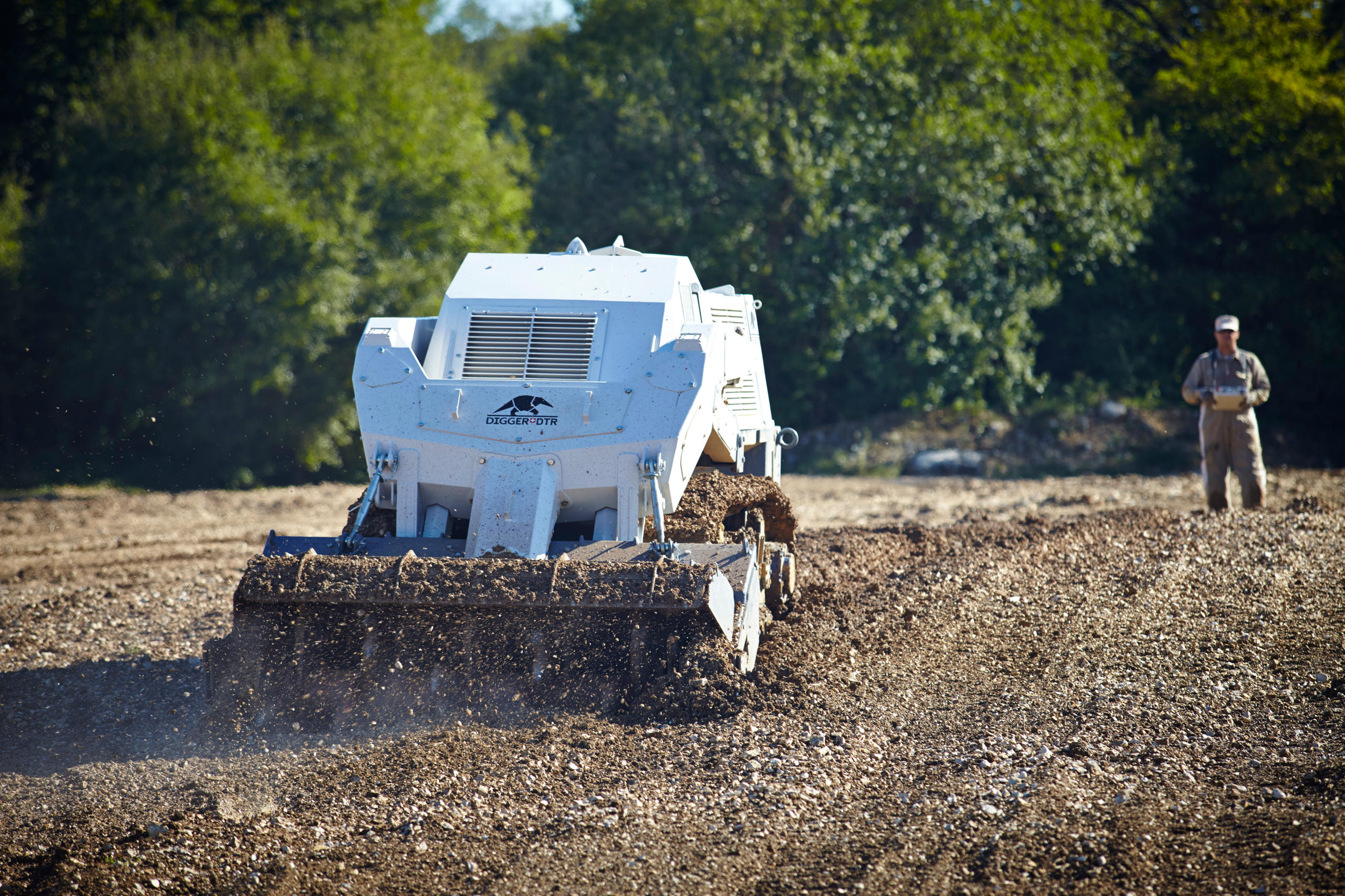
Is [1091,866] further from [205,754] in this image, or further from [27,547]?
[27,547]

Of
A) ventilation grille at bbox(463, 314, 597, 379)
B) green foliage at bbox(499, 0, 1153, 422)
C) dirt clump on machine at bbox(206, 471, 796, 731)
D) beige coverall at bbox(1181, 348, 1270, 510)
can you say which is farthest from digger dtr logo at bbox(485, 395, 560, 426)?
green foliage at bbox(499, 0, 1153, 422)

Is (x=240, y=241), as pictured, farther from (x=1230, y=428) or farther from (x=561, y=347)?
(x=1230, y=428)

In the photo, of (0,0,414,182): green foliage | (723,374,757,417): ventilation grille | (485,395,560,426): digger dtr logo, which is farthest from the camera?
(0,0,414,182): green foliage

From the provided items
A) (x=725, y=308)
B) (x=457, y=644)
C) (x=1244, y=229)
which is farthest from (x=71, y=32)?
(x=1244, y=229)

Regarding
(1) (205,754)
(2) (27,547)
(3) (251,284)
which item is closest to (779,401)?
(3) (251,284)

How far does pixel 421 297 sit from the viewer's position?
19.7m

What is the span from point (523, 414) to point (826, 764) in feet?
9.40

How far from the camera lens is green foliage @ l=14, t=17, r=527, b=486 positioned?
18312 millimetres

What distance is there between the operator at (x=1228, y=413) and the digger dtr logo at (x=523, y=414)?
767 centimetres

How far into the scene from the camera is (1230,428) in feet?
39.0

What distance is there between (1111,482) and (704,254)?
7.53 meters

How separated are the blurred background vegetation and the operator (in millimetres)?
6944

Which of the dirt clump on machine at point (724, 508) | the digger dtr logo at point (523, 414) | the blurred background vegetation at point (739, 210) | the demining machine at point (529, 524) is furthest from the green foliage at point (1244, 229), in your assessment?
the digger dtr logo at point (523, 414)

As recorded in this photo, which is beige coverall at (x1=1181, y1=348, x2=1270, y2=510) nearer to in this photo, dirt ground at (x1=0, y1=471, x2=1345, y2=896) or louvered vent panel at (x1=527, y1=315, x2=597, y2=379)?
dirt ground at (x1=0, y1=471, x2=1345, y2=896)
